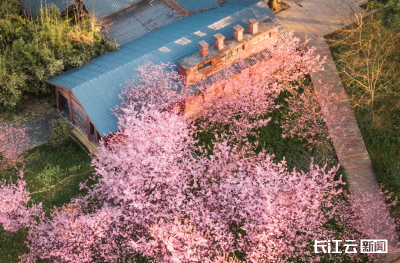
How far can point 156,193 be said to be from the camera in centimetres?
3148

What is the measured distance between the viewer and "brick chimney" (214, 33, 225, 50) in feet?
125

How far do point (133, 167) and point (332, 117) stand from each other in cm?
1736

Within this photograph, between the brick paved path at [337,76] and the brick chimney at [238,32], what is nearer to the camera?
the brick paved path at [337,76]

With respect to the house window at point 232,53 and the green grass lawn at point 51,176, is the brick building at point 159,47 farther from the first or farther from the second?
the green grass lawn at point 51,176

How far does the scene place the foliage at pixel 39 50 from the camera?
39719mm

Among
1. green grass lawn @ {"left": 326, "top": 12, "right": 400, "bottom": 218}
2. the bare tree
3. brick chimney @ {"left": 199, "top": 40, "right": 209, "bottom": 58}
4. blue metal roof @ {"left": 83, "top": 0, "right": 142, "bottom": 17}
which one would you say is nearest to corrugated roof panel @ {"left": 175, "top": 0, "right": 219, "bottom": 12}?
blue metal roof @ {"left": 83, "top": 0, "right": 142, "bottom": 17}

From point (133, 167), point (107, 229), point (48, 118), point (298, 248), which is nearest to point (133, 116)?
point (133, 167)

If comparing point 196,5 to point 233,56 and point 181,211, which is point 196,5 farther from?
point 181,211

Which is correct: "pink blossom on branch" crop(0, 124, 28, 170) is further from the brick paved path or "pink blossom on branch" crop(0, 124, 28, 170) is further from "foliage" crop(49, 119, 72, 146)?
the brick paved path

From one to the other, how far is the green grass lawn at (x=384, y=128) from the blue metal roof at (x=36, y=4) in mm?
24097

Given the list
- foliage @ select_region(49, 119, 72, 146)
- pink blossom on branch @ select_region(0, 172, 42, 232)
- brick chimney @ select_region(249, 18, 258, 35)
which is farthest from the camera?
brick chimney @ select_region(249, 18, 258, 35)

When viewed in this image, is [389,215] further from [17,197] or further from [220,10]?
[17,197]

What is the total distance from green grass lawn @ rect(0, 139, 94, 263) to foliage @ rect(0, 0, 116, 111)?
17.1 ft

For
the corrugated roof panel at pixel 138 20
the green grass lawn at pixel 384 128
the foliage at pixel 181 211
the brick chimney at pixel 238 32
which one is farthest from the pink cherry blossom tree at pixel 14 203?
the green grass lawn at pixel 384 128
